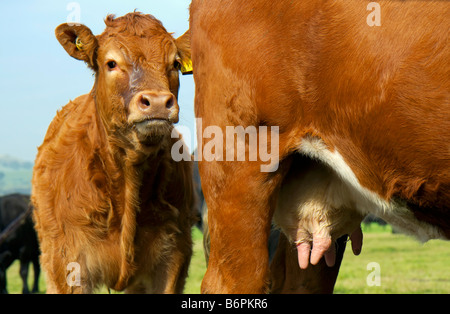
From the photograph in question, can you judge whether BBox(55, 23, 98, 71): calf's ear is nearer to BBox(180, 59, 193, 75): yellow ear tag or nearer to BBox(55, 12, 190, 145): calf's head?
BBox(55, 12, 190, 145): calf's head

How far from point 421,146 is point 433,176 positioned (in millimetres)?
138

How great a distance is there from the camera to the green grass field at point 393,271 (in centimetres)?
785

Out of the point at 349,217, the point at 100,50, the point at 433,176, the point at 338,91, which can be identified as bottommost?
the point at 349,217

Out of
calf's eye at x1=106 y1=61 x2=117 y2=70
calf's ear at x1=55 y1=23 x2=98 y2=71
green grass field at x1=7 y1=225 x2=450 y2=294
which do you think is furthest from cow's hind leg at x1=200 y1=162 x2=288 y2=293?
calf's ear at x1=55 y1=23 x2=98 y2=71

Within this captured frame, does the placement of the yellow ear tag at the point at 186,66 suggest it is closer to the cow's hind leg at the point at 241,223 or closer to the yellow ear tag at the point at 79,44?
the yellow ear tag at the point at 79,44

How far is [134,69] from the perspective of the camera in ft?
13.4

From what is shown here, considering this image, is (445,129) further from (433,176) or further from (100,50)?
(100,50)

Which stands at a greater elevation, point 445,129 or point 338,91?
point 338,91

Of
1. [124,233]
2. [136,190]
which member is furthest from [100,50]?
[124,233]

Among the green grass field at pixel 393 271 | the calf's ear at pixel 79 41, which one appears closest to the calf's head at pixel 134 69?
the calf's ear at pixel 79 41

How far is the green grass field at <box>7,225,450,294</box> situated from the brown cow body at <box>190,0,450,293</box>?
3.10 ft

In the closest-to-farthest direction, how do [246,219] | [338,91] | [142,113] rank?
[338,91]
[246,219]
[142,113]

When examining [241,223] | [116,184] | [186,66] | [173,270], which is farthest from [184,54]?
[241,223]

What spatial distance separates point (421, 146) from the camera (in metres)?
2.45
